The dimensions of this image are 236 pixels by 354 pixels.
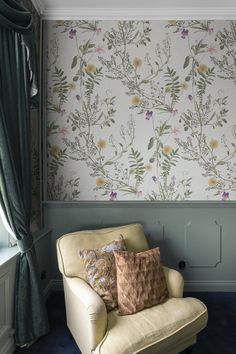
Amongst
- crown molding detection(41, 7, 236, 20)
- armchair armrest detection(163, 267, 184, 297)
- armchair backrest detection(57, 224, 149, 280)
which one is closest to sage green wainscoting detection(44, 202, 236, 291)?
armchair backrest detection(57, 224, 149, 280)

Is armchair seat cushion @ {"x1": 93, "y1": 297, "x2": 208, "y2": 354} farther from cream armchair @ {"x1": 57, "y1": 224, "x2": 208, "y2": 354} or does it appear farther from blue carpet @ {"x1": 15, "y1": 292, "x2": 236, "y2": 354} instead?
blue carpet @ {"x1": 15, "y1": 292, "x2": 236, "y2": 354}

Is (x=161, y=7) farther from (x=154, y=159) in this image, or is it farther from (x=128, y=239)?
(x=128, y=239)

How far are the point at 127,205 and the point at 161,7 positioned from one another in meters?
1.78

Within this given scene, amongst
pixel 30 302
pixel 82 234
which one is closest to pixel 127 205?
pixel 82 234

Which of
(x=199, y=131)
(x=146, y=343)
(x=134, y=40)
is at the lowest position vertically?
(x=146, y=343)

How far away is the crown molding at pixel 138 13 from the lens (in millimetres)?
2635

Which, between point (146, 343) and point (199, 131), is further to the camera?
point (199, 131)

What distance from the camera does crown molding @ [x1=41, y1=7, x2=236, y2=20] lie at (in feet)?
8.64

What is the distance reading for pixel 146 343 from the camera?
157 centimetres

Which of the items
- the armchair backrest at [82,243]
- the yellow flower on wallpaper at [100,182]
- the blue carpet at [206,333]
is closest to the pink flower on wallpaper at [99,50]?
the yellow flower on wallpaper at [100,182]

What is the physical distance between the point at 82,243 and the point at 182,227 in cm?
106

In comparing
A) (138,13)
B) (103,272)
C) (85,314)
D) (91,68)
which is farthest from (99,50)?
(85,314)

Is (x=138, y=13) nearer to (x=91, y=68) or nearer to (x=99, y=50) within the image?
(x=99, y=50)

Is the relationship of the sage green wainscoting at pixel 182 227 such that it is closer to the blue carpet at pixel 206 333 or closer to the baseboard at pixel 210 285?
the baseboard at pixel 210 285
